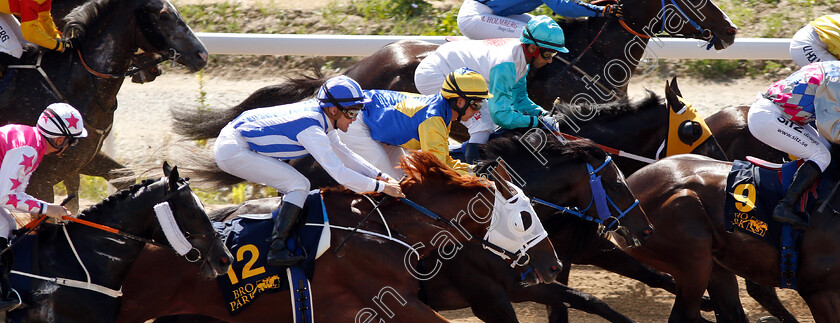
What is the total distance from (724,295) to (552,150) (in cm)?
146

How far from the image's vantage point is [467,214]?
4.81 metres

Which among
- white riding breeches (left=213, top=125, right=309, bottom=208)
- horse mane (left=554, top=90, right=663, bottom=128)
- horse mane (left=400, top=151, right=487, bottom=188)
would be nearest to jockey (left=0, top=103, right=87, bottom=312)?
white riding breeches (left=213, top=125, right=309, bottom=208)

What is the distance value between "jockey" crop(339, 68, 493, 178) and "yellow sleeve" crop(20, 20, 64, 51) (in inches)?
86.7

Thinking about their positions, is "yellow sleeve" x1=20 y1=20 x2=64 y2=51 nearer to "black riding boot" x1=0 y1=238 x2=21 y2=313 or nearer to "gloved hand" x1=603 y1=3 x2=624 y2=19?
"black riding boot" x1=0 y1=238 x2=21 y2=313

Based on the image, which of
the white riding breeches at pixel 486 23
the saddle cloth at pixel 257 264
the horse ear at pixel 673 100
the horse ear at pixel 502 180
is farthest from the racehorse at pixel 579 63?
the saddle cloth at pixel 257 264

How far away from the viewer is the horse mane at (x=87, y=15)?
21.0 feet

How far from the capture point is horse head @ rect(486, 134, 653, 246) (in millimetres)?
5281

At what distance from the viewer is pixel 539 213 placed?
5.50m

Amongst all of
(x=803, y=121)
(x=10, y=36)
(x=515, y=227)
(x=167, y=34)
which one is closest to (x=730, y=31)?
(x=803, y=121)

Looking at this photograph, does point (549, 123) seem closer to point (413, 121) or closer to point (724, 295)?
point (413, 121)

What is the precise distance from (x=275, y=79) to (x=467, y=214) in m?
6.13

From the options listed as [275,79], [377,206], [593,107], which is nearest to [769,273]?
[593,107]

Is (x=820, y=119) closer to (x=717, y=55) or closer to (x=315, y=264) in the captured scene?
(x=315, y=264)

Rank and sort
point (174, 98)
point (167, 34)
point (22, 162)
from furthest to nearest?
point (174, 98) → point (167, 34) → point (22, 162)
